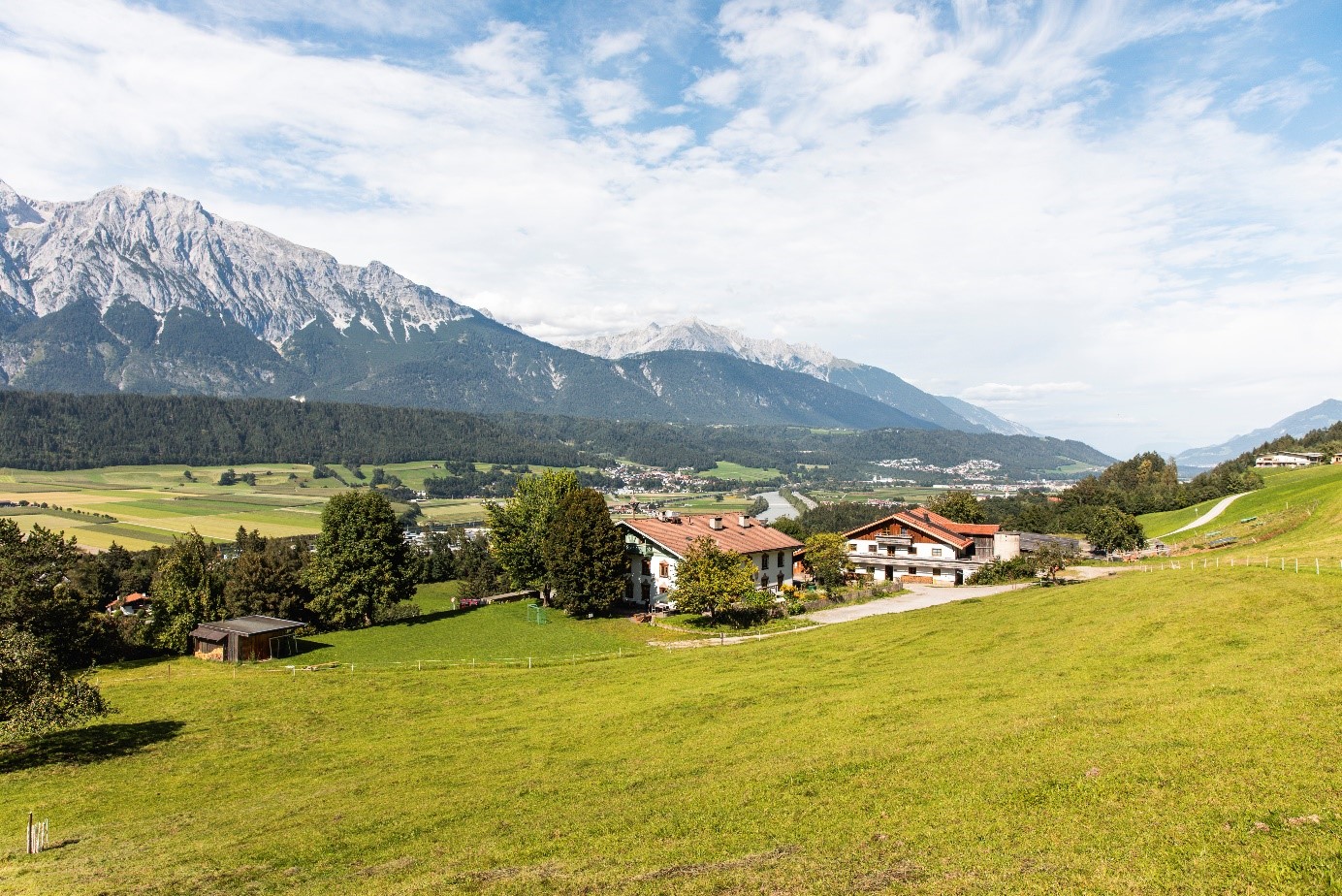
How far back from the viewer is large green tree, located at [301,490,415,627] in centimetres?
6525

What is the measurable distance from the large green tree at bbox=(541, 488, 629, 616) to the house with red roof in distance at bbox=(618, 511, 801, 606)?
320 cm

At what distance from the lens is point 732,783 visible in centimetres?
1966

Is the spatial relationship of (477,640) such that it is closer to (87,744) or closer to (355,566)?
(355,566)

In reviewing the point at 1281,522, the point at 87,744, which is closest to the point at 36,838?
the point at 87,744

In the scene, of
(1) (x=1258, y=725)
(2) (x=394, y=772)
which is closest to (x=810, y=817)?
(1) (x=1258, y=725)

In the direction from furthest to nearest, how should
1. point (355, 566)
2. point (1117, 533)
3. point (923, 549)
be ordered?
1. point (923, 549)
2. point (1117, 533)
3. point (355, 566)

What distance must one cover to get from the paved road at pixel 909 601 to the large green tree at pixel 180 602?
1983 inches

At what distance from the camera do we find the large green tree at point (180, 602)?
59656mm

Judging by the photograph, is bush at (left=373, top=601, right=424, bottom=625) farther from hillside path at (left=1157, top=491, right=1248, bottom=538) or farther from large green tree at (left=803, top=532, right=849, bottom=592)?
hillside path at (left=1157, top=491, right=1248, bottom=538)

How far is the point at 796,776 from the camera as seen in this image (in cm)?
1948

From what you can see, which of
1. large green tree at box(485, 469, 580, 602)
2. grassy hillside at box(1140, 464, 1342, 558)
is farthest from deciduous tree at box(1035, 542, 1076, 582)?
large green tree at box(485, 469, 580, 602)

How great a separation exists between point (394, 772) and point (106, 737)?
1789cm

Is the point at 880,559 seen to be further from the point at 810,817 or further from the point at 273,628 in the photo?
the point at 810,817

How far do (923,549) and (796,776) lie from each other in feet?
211
